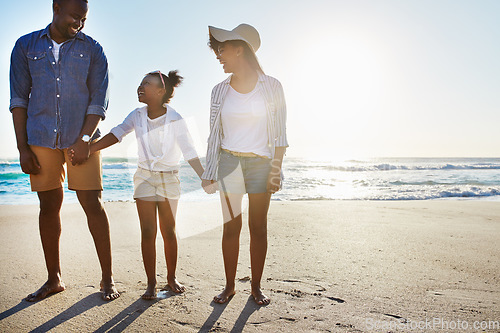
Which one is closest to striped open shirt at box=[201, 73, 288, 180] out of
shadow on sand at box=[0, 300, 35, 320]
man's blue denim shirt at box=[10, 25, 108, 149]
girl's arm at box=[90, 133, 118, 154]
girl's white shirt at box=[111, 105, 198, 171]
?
girl's white shirt at box=[111, 105, 198, 171]

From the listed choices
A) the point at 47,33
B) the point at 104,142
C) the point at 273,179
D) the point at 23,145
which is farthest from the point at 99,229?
the point at 47,33

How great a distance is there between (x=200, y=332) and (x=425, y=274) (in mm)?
2083

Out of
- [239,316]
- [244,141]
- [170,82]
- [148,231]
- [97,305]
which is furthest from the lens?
[170,82]

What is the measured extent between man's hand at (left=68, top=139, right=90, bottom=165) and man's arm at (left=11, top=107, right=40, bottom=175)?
278 millimetres

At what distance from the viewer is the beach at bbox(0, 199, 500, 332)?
2.28m

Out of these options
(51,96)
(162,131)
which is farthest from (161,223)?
(51,96)

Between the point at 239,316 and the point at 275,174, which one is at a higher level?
the point at 275,174

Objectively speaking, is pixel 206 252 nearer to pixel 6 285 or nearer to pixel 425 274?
pixel 6 285

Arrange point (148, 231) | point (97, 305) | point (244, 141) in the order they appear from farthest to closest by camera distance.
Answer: point (148, 231) < point (244, 141) < point (97, 305)

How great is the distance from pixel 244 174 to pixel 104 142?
1.04 m

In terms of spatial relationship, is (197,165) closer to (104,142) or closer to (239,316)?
(104,142)

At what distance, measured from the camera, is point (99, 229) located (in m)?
2.68

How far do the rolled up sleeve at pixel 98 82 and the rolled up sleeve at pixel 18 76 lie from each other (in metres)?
0.43

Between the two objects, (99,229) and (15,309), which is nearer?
(15,309)
